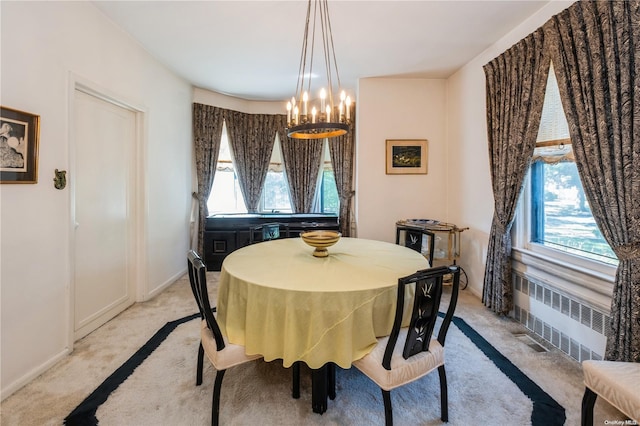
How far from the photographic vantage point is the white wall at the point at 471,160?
10.8 feet

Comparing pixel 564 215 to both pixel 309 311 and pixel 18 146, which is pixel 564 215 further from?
pixel 18 146

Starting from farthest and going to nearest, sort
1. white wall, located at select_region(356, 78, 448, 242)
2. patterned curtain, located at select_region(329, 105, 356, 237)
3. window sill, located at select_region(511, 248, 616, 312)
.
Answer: patterned curtain, located at select_region(329, 105, 356, 237) < white wall, located at select_region(356, 78, 448, 242) < window sill, located at select_region(511, 248, 616, 312)

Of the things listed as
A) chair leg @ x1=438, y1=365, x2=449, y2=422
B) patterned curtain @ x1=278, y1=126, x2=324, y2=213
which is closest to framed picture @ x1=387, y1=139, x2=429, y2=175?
patterned curtain @ x1=278, y1=126, x2=324, y2=213

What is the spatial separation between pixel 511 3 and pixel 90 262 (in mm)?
4268

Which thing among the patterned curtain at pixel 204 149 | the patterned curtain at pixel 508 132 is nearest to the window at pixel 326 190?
the patterned curtain at pixel 204 149

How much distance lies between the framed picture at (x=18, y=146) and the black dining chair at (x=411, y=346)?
93.1 inches

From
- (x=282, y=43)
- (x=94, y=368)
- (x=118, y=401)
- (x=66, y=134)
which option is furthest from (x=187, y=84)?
(x=118, y=401)

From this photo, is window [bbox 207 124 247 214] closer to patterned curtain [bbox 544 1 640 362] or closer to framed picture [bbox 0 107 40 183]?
framed picture [bbox 0 107 40 183]

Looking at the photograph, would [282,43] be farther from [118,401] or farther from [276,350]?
[118,401]

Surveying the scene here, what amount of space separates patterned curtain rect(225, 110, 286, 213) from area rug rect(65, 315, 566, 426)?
3.21m

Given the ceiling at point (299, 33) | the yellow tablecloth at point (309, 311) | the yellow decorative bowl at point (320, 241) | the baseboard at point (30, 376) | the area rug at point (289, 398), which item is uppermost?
the ceiling at point (299, 33)

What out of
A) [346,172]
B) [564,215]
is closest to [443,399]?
[564,215]

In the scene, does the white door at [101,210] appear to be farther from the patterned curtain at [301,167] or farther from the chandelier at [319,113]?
the patterned curtain at [301,167]

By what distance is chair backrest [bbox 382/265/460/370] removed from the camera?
1.40 m
